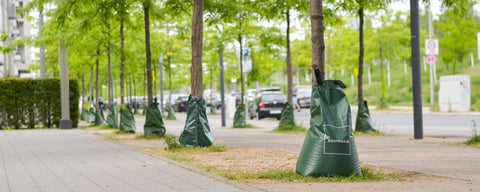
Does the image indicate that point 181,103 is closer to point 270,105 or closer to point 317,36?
point 270,105

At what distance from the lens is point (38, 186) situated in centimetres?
729

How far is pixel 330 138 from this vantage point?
719cm

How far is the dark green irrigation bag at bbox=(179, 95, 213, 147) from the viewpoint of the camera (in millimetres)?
12070

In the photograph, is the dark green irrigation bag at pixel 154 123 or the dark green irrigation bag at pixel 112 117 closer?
the dark green irrigation bag at pixel 154 123

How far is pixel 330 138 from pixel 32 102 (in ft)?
62.7

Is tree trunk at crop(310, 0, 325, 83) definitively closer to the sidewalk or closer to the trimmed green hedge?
the sidewalk

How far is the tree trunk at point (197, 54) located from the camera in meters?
12.4

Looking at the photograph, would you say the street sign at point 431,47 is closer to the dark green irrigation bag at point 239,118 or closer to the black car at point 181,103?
the dark green irrigation bag at point 239,118

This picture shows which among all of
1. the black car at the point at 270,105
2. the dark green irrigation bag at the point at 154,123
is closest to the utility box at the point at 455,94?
the black car at the point at 270,105

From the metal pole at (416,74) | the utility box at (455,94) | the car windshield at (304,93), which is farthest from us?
the car windshield at (304,93)

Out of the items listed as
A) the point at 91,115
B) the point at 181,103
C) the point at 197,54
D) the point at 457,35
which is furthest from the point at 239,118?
the point at 181,103

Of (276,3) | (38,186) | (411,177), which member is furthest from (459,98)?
(38,186)

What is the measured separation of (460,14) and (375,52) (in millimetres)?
22244

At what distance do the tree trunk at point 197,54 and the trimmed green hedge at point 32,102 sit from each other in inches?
521
